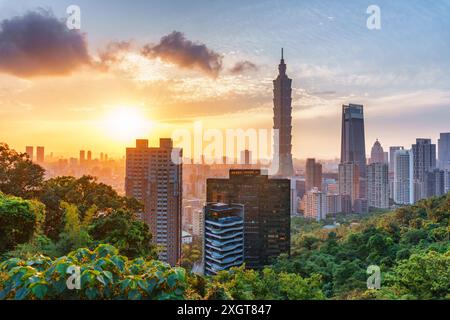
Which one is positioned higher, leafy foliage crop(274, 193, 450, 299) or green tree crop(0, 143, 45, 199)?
green tree crop(0, 143, 45, 199)

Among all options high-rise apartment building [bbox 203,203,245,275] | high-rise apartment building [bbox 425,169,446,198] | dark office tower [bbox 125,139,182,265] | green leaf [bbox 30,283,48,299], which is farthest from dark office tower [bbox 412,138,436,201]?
green leaf [bbox 30,283,48,299]

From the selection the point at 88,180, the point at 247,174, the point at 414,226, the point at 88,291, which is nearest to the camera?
the point at 88,291

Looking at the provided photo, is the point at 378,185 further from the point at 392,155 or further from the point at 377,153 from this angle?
the point at 377,153

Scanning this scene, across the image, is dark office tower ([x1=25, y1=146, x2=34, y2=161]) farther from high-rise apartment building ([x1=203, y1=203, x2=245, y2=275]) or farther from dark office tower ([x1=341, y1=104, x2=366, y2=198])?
dark office tower ([x1=341, y1=104, x2=366, y2=198])

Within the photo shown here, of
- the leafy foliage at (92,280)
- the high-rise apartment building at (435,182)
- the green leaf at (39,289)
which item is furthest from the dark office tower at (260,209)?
the green leaf at (39,289)

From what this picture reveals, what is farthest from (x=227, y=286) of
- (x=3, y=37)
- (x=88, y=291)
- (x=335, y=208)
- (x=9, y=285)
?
(x=335, y=208)

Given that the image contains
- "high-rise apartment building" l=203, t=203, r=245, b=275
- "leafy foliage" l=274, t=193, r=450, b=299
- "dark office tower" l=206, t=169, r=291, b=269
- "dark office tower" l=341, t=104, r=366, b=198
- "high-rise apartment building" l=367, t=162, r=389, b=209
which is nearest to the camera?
"leafy foliage" l=274, t=193, r=450, b=299
